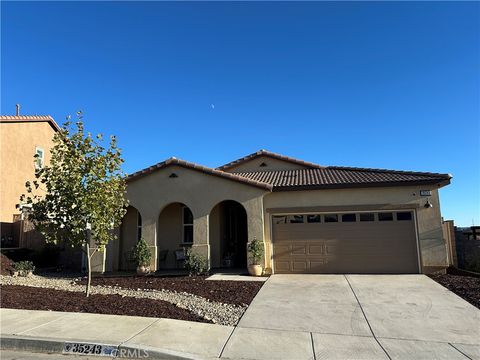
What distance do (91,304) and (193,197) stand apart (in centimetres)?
644

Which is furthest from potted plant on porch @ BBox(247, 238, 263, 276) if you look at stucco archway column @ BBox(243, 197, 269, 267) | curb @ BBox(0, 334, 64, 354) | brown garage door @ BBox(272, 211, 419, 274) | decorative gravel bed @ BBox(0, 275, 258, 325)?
curb @ BBox(0, 334, 64, 354)

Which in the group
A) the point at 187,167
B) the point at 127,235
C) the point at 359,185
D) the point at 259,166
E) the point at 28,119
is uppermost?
the point at 28,119

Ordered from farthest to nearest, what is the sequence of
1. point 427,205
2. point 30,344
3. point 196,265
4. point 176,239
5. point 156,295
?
point 176,239
point 196,265
point 427,205
point 156,295
point 30,344

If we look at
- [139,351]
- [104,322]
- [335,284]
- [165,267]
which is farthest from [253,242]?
[139,351]

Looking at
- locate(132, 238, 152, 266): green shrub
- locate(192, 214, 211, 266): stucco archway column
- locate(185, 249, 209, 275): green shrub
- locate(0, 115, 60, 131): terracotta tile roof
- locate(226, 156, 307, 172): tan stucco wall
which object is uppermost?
locate(0, 115, 60, 131): terracotta tile roof

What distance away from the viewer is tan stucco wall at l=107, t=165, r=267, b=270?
45.2 ft

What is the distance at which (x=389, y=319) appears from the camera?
24.7 ft

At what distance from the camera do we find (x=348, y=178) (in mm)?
14578

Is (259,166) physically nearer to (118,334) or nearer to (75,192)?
(75,192)

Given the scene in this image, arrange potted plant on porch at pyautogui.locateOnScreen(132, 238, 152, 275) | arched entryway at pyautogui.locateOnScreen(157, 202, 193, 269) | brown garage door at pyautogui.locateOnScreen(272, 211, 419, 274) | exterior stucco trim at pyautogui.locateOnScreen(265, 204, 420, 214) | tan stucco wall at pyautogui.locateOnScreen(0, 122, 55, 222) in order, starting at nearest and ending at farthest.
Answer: brown garage door at pyautogui.locateOnScreen(272, 211, 419, 274), exterior stucco trim at pyautogui.locateOnScreen(265, 204, 420, 214), potted plant on porch at pyautogui.locateOnScreen(132, 238, 152, 275), arched entryway at pyautogui.locateOnScreen(157, 202, 193, 269), tan stucco wall at pyautogui.locateOnScreen(0, 122, 55, 222)

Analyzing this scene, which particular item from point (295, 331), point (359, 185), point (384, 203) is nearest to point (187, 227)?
point (359, 185)

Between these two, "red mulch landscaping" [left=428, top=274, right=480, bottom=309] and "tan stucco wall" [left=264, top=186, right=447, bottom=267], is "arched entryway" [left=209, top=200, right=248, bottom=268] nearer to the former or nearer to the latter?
"tan stucco wall" [left=264, top=186, right=447, bottom=267]

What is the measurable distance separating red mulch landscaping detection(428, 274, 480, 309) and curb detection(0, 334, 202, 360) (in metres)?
7.36

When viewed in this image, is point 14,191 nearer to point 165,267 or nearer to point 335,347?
point 165,267
